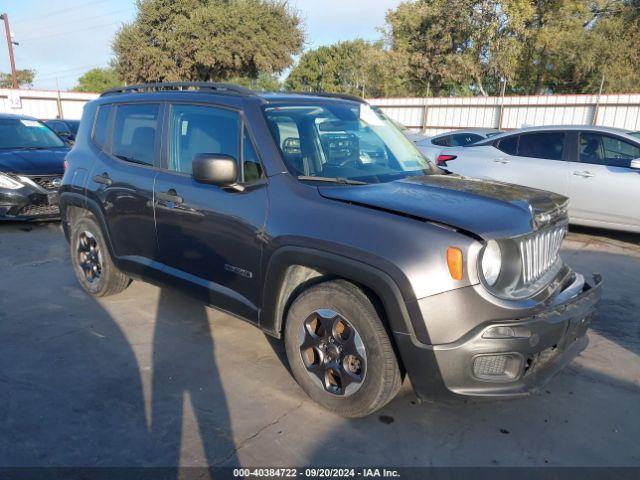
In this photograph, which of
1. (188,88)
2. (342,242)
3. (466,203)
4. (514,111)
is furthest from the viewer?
(514,111)

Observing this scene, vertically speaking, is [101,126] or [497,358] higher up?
[101,126]

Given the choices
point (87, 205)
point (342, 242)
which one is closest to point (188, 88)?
point (87, 205)

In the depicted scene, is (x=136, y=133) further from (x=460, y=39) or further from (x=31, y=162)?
(x=460, y=39)

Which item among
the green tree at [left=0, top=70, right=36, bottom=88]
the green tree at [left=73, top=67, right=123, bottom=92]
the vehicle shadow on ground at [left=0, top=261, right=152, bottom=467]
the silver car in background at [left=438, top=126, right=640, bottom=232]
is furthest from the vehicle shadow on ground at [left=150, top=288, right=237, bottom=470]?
the green tree at [left=73, top=67, right=123, bottom=92]

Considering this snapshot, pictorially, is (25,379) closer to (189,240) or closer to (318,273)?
(189,240)

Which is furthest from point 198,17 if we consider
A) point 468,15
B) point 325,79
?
point 325,79

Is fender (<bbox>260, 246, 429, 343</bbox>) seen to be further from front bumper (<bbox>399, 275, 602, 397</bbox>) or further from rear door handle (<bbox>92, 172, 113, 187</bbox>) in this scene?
rear door handle (<bbox>92, 172, 113, 187</bbox>)

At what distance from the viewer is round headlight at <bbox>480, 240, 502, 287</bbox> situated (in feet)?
8.30

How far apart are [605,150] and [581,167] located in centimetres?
39

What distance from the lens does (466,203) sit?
2.82 m

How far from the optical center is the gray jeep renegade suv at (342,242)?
8.20 feet

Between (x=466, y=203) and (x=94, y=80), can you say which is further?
(x=94, y=80)

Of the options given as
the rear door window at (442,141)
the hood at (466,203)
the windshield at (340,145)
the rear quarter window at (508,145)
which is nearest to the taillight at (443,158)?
the rear quarter window at (508,145)

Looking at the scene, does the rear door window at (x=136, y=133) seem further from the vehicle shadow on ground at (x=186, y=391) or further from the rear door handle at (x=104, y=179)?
the vehicle shadow on ground at (x=186, y=391)
